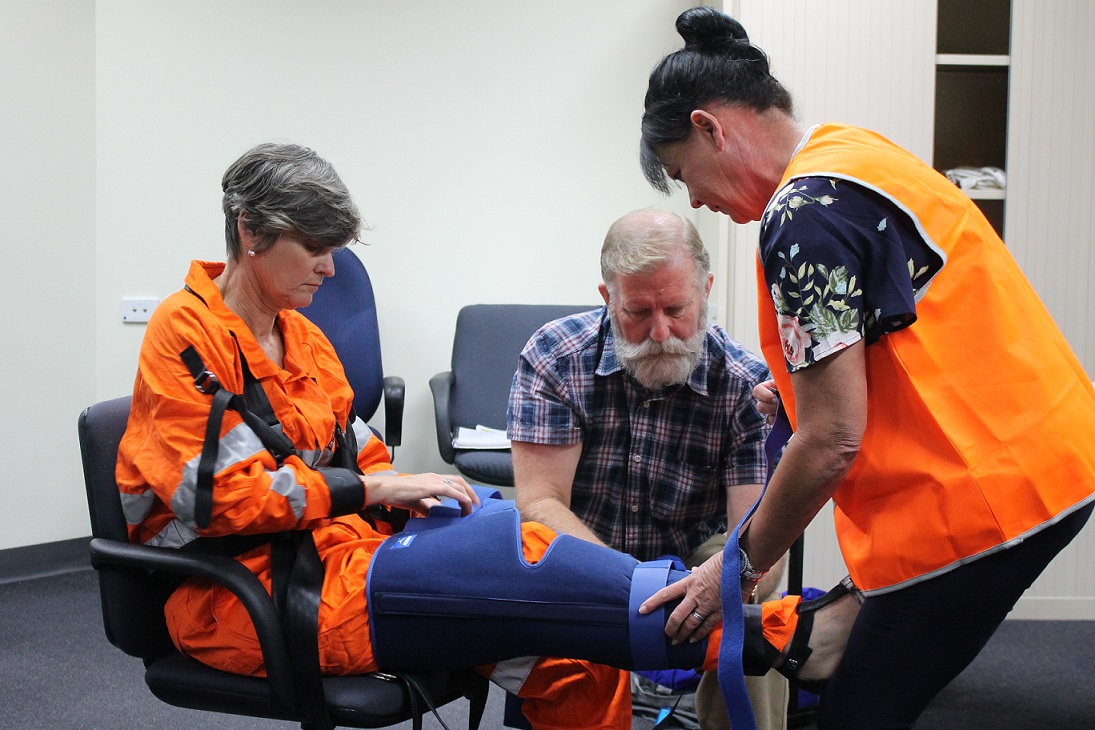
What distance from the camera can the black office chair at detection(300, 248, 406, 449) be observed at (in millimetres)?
2820

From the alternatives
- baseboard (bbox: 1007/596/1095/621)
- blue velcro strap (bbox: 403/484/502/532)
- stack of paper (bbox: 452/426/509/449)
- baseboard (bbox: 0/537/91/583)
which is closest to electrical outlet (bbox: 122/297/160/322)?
baseboard (bbox: 0/537/91/583)

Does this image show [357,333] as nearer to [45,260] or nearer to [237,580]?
[45,260]

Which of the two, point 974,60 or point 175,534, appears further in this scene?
point 974,60

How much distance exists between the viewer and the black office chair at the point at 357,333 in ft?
9.25

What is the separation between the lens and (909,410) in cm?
103

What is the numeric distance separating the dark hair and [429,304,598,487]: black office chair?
1778 millimetres

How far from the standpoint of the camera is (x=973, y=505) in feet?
3.35

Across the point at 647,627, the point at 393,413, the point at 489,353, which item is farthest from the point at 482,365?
the point at 647,627

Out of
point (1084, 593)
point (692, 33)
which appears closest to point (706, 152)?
point (692, 33)

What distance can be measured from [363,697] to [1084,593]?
2342 millimetres

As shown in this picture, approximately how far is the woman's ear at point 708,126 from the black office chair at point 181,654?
0.82 metres

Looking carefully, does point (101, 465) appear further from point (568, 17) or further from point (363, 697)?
point (568, 17)

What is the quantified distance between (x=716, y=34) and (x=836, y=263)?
15.0 inches

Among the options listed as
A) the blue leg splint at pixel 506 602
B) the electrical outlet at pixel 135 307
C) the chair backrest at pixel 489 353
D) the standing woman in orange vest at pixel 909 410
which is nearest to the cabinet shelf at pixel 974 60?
the chair backrest at pixel 489 353
